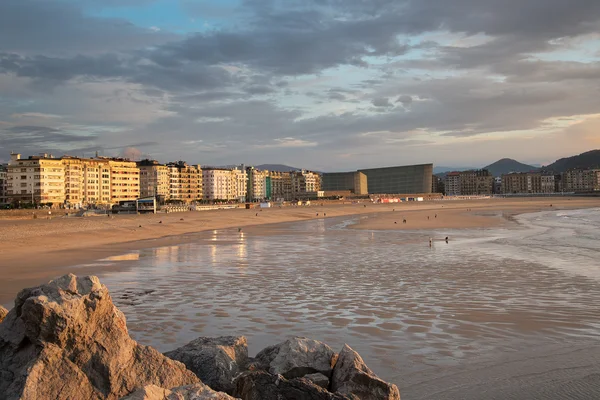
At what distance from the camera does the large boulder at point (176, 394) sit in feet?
14.0

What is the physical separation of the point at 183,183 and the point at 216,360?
7386 inches

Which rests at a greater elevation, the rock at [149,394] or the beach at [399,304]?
the rock at [149,394]

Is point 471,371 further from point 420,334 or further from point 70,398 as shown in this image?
point 70,398

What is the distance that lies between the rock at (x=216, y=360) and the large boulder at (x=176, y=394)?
160cm

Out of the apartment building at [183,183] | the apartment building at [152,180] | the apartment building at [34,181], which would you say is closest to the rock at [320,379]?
the apartment building at [34,181]

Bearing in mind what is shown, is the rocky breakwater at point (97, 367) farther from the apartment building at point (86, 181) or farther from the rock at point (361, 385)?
the apartment building at point (86, 181)

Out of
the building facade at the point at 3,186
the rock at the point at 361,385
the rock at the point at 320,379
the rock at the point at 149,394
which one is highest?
the building facade at the point at 3,186

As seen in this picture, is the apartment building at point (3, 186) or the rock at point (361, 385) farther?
the apartment building at point (3, 186)

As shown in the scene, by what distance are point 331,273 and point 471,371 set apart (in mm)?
11539

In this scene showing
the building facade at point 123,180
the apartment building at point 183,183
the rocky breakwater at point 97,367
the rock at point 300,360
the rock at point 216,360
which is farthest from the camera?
the apartment building at point 183,183

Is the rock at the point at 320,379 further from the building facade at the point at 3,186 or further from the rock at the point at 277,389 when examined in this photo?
the building facade at the point at 3,186

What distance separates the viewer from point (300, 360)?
655 centimetres

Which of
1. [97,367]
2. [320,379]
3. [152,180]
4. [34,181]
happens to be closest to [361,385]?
[320,379]

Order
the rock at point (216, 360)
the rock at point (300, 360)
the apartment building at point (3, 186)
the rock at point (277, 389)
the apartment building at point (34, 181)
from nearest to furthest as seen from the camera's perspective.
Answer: the rock at point (277, 389) → the rock at point (216, 360) → the rock at point (300, 360) → the apartment building at point (34, 181) → the apartment building at point (3, 186)
